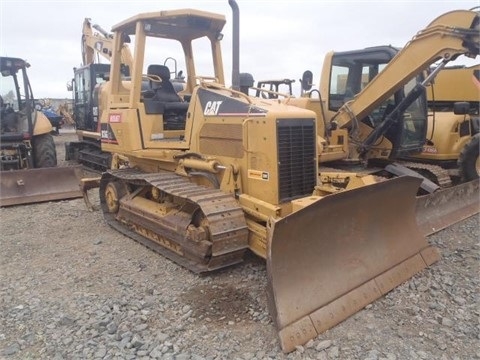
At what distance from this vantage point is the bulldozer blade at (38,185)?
285 inches

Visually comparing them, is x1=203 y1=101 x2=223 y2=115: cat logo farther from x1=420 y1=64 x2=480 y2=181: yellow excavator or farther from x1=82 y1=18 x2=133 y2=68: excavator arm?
x1=82 y1=18 x2=133 y2=68: excavator arm

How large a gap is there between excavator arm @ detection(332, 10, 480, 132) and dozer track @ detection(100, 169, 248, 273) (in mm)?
2870

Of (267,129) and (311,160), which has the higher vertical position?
(267,129)

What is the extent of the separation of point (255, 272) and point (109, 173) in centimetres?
272

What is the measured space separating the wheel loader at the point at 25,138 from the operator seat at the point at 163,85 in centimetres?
297

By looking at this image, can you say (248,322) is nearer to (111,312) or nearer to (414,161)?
(111,312)

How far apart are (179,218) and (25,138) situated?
5.91 m

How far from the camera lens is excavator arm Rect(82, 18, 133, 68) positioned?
1080 cm

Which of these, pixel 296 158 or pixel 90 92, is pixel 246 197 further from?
pixel 90 92

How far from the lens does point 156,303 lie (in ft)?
12.1

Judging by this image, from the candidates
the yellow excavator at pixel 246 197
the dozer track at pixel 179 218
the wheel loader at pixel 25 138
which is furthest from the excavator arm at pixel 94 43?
the dozer track at pixel 179 218

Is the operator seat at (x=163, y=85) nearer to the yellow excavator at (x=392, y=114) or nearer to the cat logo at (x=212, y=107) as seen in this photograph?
the cat logo at (x=212, y=107)

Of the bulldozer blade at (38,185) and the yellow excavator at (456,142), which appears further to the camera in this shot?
the bulldozer blade at (38,185)

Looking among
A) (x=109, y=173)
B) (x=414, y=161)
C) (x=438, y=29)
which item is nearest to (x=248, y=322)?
(x=109, y=173)
